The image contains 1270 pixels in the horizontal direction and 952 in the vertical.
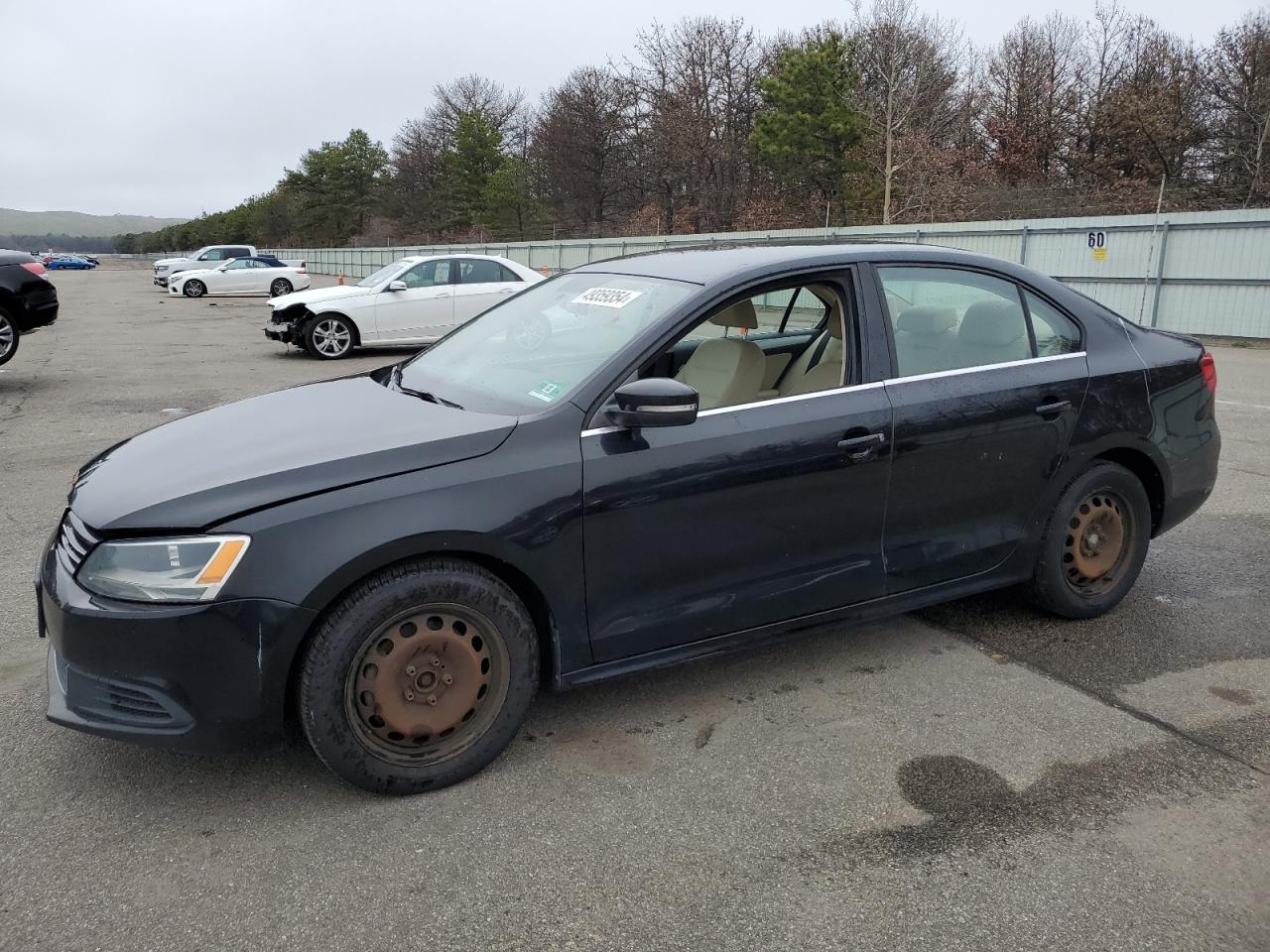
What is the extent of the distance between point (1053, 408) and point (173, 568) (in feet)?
10.5

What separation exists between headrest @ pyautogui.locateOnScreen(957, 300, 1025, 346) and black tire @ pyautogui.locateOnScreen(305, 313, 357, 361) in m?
12.3

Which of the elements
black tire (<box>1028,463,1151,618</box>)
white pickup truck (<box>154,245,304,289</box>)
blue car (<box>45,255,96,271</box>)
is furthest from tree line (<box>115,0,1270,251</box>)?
blue car (<box>45,255,96,271</box>)

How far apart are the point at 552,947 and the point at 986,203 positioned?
29596 mm

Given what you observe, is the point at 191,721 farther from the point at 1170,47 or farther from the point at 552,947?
the point at 1170,47

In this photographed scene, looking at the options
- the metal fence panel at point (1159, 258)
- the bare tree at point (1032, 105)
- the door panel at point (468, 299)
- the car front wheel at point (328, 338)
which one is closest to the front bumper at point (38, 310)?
the car front wheel at point (328, 338)

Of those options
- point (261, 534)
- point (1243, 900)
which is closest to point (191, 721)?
point (261, 534)

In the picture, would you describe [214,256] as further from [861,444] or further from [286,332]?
[861,444]

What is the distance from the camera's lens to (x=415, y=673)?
2928 millimetres

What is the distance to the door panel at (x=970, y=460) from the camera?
368 centimetres

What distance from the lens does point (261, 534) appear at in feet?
8.94

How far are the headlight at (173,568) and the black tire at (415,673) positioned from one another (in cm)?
31

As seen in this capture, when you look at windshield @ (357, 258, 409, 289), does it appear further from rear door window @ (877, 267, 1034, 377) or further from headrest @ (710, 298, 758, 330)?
rear door window @ (877, 267, 1034, 377)

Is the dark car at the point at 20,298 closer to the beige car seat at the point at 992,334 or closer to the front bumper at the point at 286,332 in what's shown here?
the front bumper at the point at 286,332

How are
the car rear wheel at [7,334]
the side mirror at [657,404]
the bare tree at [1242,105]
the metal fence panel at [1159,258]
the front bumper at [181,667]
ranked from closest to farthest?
the front bumper at [181,667] → the side mirror at [657,404] → the car rear wheel at [7,334] → the metal fence panel at [1159,258] → the bare tree at [1242,105]
